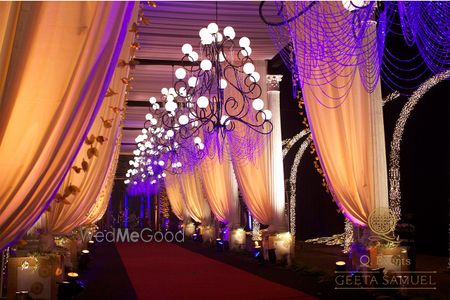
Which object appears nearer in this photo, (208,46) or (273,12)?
(208,46)

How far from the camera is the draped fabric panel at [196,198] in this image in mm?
14688

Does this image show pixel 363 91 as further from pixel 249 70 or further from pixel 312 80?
pixel 249 70

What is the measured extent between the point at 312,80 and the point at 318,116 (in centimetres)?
43

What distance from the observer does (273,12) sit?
827 centimetres

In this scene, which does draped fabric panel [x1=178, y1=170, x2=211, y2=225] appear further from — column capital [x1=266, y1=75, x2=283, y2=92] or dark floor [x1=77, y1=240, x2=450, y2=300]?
column capital [x1=266, y1=75, x2=283, y2=92]

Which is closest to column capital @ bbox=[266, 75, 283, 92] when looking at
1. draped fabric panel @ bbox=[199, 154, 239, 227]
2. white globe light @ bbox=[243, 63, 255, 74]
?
draped fabric panel @ bbox=[199, 154, 239, 227]

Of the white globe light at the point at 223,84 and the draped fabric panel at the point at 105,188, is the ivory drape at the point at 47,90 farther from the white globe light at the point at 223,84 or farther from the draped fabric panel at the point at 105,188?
the draped fabric panel at the point at 105,188

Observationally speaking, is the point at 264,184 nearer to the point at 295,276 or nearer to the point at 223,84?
the point at 295,276

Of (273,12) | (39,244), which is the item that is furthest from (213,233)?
(39,244)

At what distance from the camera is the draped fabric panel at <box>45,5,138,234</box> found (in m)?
4.91

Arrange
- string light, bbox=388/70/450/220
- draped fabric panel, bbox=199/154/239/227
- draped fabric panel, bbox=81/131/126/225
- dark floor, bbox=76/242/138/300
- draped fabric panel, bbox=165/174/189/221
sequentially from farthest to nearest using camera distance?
draped fabric panel, bbox=165/174/189/221
draped fabric panel, bbox=199/154/239/227
string light, bbox=388/70/450/220
draped fabric panel, bbox=81/131/126/225
dark floor, bbox=76/242/138/300

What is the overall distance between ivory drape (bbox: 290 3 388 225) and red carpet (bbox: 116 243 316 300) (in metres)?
1.45
